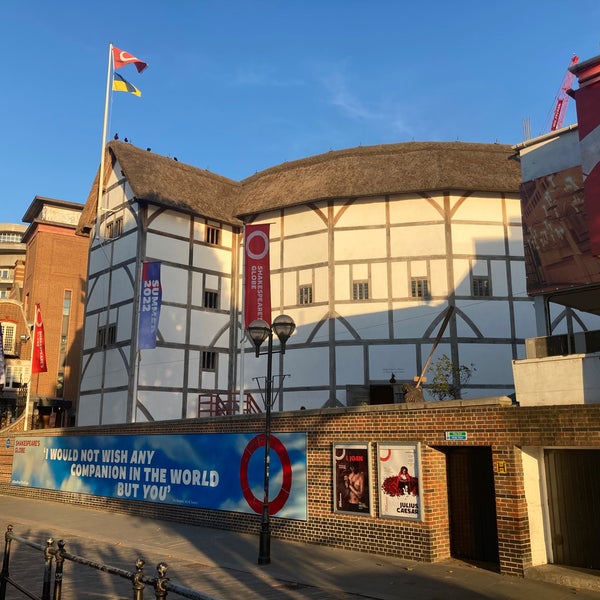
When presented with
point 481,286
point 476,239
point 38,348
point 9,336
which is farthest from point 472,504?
point 9,336

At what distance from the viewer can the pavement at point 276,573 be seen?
9359 millimetres

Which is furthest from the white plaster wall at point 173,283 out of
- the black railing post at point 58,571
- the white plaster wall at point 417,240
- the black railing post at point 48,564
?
the black railing post at point 58,571

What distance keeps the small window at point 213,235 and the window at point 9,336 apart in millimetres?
23993

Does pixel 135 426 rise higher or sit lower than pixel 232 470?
higher

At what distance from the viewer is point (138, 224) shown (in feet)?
94.0

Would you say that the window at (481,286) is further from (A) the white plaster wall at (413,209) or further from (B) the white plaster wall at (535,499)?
(B) the white plaster wall at (535,499)

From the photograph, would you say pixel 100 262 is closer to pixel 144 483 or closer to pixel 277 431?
pixel 144 483

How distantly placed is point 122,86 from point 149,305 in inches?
502

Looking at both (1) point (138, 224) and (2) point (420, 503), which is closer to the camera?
(2) point (420, 503)

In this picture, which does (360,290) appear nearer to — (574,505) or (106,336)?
(106,336)

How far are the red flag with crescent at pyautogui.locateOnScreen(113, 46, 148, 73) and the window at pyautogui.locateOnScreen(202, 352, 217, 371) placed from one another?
1501 centimetres

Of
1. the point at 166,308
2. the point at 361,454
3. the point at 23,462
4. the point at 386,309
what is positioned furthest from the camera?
the point at 166,308

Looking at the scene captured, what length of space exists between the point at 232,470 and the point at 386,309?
12.9 meters

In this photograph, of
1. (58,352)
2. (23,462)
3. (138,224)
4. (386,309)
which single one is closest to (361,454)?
(386,309)
